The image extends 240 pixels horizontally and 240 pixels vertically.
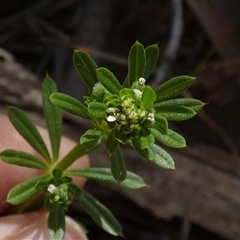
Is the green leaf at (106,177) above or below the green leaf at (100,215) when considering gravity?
above

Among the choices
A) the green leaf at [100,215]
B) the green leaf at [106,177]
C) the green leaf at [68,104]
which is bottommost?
the green leaf at [100,215]

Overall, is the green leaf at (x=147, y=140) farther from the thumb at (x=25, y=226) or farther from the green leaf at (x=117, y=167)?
the thumb at (x=25, y=226)

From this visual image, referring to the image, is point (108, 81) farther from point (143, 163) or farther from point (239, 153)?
point (239, 153)

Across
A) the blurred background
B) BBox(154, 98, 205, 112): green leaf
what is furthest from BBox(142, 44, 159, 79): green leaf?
the blurred background

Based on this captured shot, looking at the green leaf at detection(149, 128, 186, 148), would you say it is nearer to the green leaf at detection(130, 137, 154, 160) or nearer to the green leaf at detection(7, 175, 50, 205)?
the green leaf at detection(130, 137, 154, 160)

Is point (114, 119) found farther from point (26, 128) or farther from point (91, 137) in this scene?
point (26, 128)

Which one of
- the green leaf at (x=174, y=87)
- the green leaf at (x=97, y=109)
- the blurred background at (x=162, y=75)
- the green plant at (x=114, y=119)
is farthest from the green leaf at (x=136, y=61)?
the blurred background at (x=162, y=75)

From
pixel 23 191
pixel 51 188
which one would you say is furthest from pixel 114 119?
pixel 23 191
